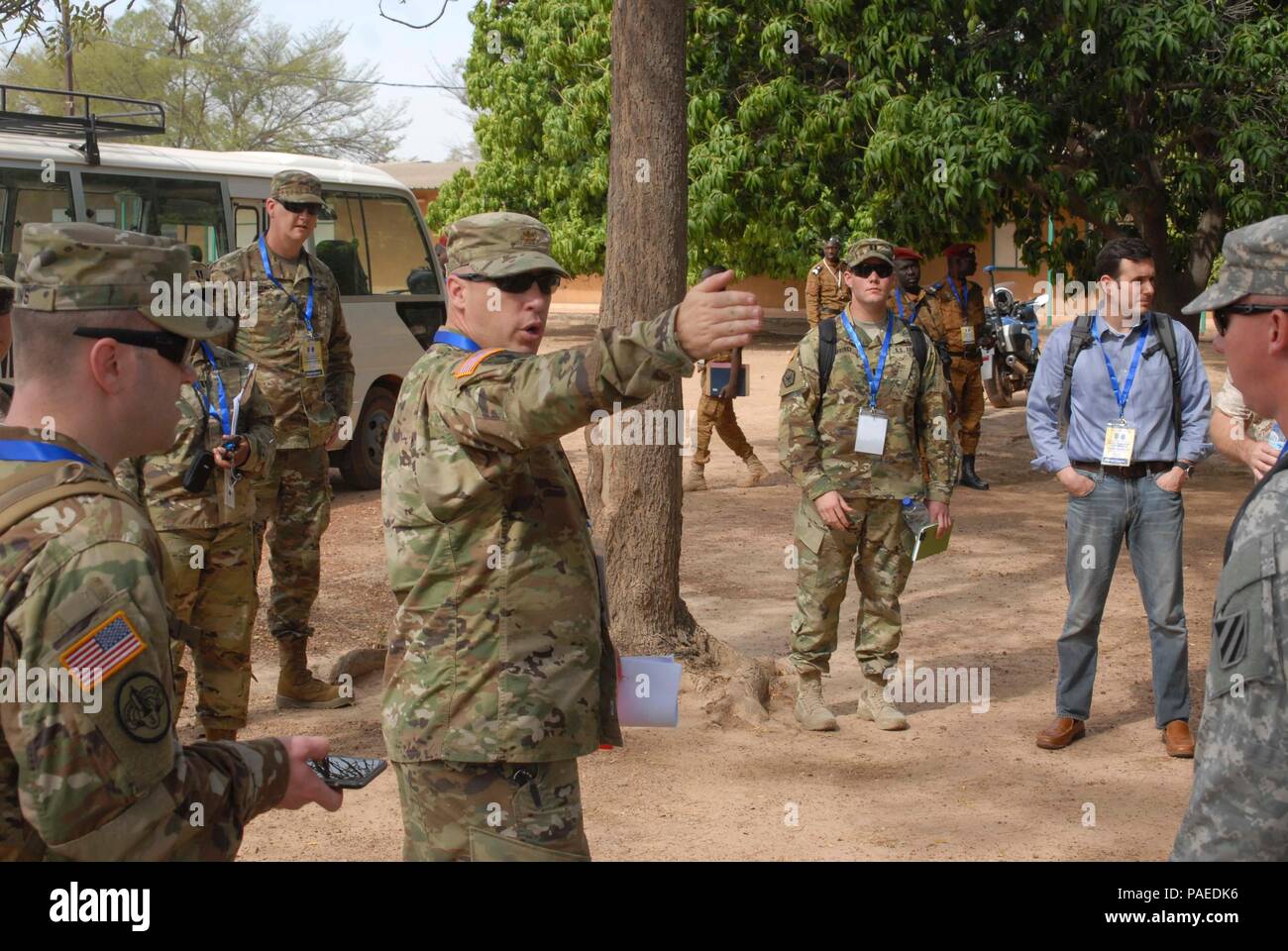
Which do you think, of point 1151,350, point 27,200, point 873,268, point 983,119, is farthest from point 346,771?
point 27,200

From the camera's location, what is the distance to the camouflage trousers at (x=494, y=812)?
9.80ft

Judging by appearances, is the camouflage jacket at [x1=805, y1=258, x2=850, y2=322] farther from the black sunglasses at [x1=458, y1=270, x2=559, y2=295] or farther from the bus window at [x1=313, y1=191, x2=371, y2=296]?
the black sunglasses at [x1=458, y1=270, x2=559, y2=295]

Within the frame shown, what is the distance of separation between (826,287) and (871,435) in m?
8.05

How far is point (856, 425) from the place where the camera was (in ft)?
19.5

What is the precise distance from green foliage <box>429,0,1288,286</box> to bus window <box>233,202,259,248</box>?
2642 mm

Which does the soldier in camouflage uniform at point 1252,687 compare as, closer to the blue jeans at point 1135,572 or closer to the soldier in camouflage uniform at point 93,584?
the soldier in camouflage uniform at point 93,584

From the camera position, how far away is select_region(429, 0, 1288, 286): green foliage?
9.47 meters

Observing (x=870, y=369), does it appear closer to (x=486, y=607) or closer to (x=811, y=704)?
(x=811, y=704)

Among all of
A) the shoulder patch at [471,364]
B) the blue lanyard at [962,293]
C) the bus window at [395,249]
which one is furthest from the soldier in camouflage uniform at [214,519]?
the blue lanyard at [962,293]

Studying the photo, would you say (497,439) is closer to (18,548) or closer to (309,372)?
(18,548)

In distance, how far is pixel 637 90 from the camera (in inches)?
260

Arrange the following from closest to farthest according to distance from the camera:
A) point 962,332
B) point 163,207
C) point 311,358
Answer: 1. point 311,358
2. point 163,207
3. point 962,332
